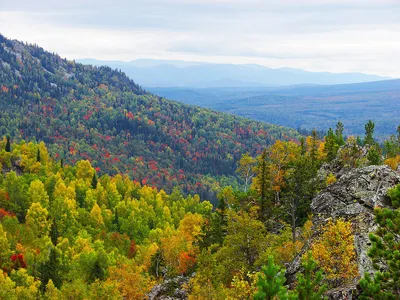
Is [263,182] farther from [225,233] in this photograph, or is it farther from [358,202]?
[358,202]

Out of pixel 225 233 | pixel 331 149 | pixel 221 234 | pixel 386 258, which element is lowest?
pixel 225 233

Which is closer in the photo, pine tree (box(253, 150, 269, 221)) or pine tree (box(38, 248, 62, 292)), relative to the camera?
pine tree (box(253, 150, 269, 221))

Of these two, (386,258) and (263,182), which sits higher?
(386,258)

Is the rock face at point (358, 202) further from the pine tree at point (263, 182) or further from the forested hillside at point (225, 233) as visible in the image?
the pine tree at point (263, 182)

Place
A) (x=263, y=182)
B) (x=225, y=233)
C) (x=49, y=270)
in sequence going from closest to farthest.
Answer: (x=263, y=182) < (x=225, y=233) < (x=49, y=270)

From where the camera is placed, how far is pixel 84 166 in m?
147

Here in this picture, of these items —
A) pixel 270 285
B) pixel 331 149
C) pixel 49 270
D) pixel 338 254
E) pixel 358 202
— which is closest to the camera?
pixel 270 285

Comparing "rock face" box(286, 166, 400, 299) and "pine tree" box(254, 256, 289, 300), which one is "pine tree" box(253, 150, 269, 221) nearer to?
"rock face" box(286, 166, 400, 299)

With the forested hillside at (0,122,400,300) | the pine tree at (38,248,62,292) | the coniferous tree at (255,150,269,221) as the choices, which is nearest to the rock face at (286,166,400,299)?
the forested hillside at (0,122,400,300)

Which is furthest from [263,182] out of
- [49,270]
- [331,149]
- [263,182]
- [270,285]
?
[49,270]

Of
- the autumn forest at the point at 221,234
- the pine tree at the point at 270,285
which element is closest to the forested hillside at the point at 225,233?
the pine tree at the point at 270,285

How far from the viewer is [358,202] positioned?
1428 inches

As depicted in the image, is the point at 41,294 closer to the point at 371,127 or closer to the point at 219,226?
the point at 219,226

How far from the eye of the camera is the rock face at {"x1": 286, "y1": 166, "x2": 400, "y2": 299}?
3234 cm
